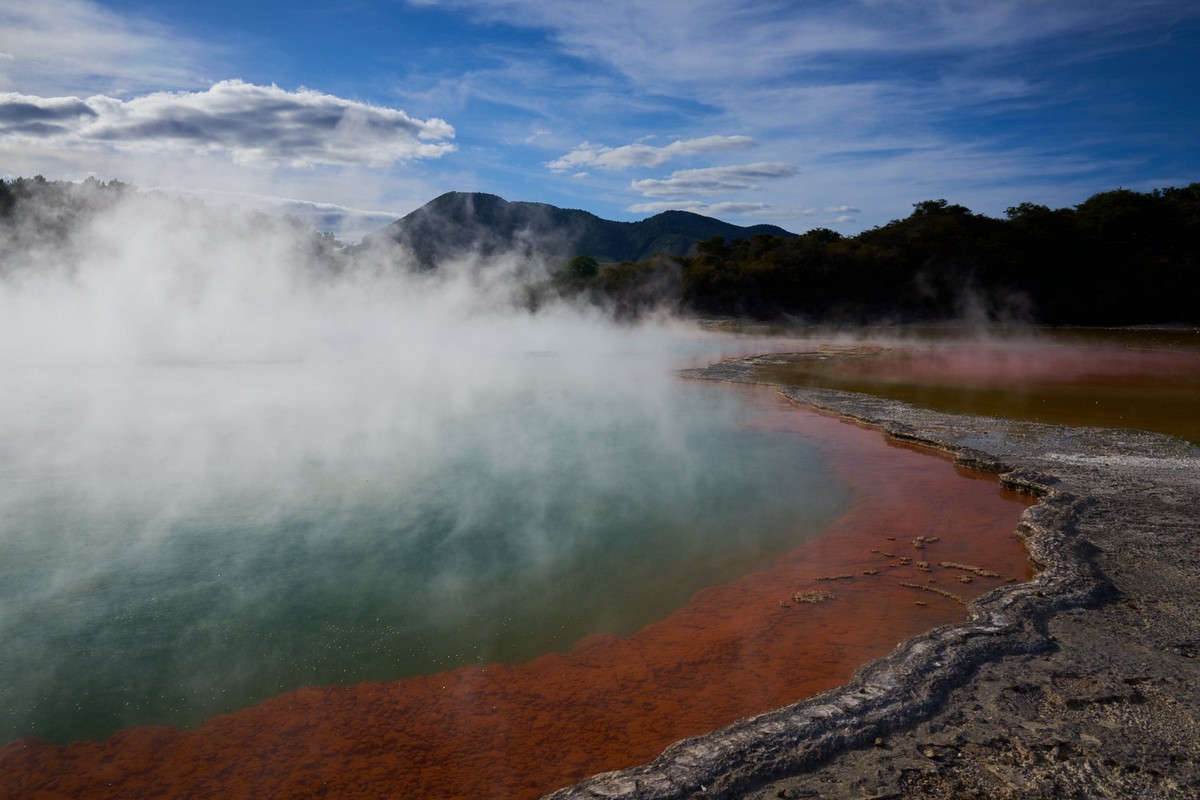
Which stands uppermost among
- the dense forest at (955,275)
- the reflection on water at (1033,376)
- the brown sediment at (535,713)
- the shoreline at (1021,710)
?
the dense forest at (955,275)

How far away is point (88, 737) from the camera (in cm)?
284

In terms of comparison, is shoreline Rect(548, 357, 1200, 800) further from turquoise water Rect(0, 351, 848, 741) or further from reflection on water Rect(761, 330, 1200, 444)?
reflection on water Rect(761, 330, 1200, 444)

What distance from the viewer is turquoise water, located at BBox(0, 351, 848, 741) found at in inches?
131

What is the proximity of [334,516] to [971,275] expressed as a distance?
30889 mm

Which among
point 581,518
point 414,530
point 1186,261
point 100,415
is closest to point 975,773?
point 581,518

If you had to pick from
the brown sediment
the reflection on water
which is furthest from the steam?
the reflection on water

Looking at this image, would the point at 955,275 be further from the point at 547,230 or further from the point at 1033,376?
the point at 547,230

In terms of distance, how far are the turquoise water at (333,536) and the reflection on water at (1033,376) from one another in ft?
13.1

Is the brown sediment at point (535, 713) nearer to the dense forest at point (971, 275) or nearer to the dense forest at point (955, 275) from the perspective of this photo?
the dense forest at point (955, 275)

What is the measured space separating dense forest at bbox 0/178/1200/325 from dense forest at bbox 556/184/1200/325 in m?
0.05

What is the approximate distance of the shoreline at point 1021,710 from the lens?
233 centimetres

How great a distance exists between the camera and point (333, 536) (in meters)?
4.73

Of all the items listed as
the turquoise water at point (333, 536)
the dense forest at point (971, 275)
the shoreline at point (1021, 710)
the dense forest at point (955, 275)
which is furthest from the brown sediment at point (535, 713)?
the dense forest at point (971, 275)

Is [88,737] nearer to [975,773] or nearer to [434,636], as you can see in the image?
[434,636]
